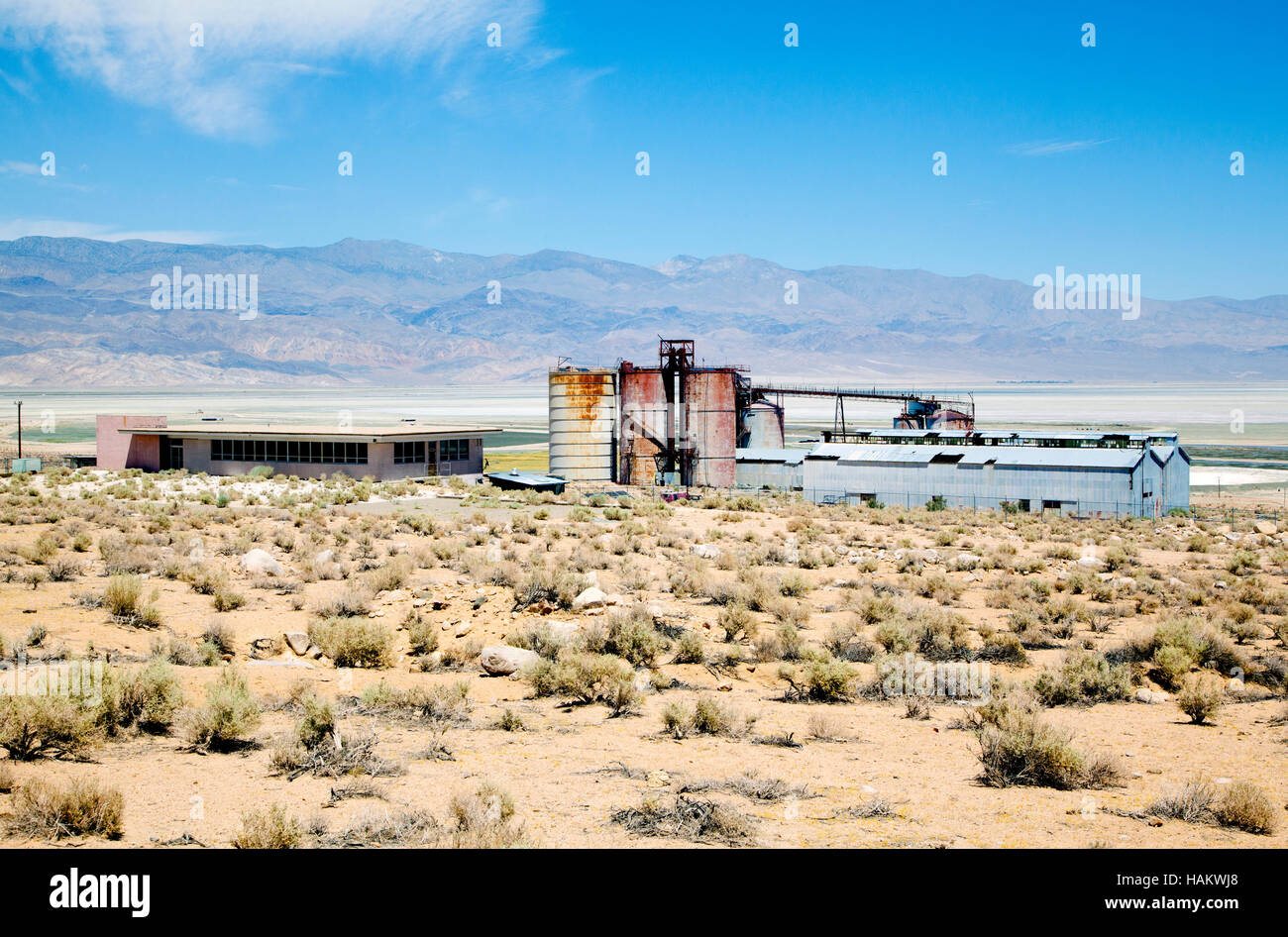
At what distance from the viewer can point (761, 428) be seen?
61.5 metres

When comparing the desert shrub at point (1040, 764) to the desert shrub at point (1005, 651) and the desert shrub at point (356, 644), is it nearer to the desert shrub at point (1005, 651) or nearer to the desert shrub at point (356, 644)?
the desert shrub at point (1005, 651)

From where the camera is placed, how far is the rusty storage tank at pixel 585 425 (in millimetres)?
55438

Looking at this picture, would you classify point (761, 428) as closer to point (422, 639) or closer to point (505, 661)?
point (422, 639)

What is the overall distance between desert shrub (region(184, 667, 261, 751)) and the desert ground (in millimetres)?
34

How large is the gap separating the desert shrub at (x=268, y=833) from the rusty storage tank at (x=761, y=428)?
5284 centimetres

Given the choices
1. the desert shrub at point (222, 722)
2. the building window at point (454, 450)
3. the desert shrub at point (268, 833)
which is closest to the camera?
the desert shrub at point (268, 833)

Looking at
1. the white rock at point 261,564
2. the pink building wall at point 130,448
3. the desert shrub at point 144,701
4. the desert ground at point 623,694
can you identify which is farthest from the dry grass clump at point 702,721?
the pink building wall at point 130,448

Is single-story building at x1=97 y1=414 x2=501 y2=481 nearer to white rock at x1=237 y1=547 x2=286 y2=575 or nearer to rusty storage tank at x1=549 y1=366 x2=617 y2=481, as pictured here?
rusty storage tank at x1=549 y1=366 x2=617 y2=481

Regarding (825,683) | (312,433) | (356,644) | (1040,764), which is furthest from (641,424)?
(1040,764)

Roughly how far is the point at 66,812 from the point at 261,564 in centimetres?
1580

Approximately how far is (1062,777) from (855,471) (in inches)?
1514

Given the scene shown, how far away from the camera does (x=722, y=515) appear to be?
38.1m
